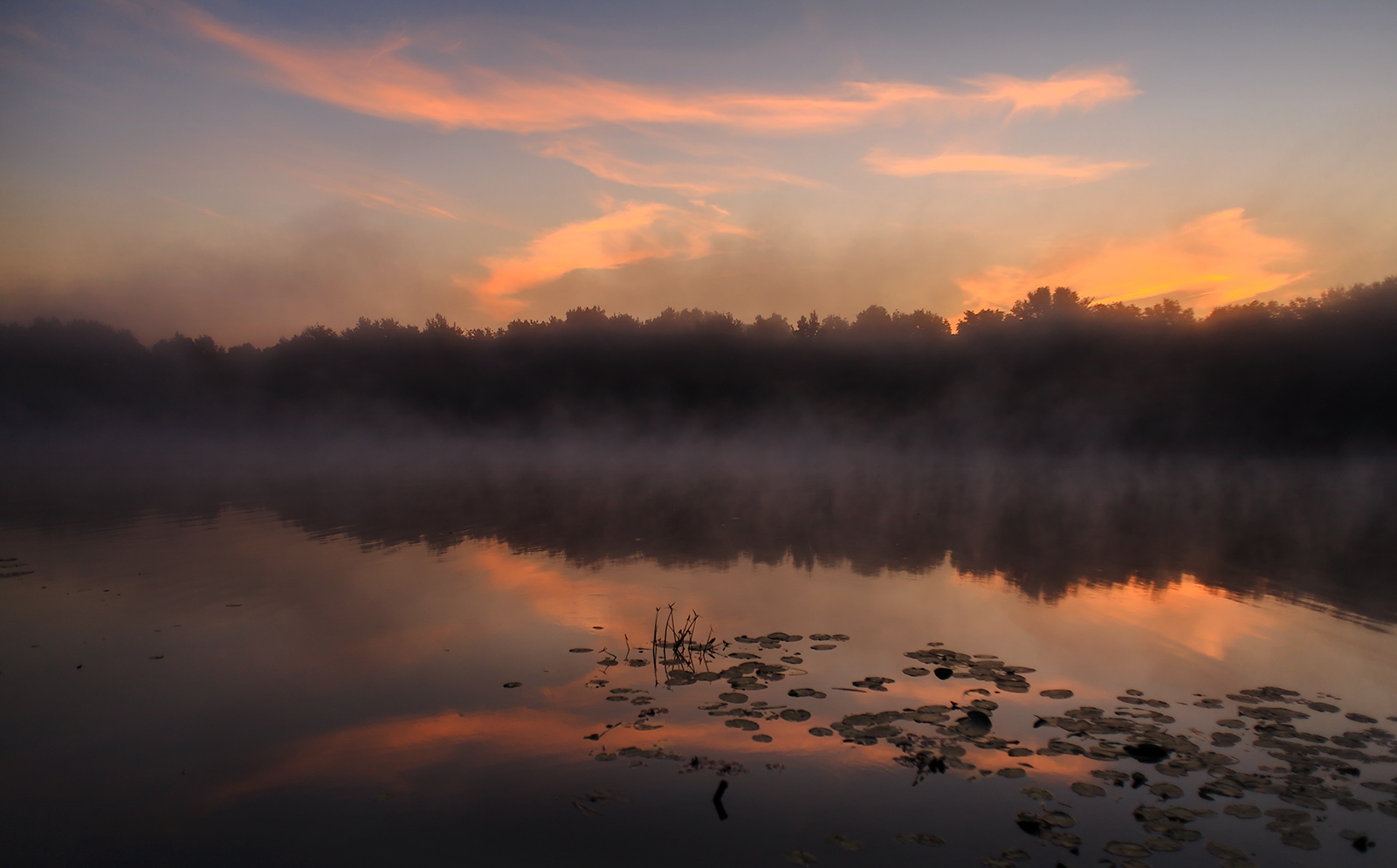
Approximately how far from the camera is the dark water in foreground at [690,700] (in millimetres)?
5383

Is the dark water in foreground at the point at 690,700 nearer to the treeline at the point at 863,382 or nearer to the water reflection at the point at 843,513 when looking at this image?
the water reflection at the point at 843,513

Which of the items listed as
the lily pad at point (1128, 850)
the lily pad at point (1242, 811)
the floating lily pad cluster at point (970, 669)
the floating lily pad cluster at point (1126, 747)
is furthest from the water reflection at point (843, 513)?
the lily pad at point (1128, 850)

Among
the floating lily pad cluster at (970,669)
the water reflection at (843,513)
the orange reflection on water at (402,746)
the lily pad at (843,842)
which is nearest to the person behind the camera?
the lily pad at (843,842)

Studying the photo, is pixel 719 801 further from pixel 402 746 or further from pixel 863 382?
pixel 863 382

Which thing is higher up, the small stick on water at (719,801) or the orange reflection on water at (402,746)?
the small stick on water at (719,801)

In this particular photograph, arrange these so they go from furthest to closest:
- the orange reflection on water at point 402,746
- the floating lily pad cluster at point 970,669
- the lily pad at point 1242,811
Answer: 1. the floating lily pad cluster at point 970,669
2. the orange reflection on water at point 402,746
3. the lily pad at point 1242,811

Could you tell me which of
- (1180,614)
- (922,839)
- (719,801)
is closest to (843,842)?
(922,839)

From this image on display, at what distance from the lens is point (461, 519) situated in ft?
80.1

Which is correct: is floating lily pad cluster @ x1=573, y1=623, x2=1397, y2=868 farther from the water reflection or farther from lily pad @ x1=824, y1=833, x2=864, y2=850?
the water reflection

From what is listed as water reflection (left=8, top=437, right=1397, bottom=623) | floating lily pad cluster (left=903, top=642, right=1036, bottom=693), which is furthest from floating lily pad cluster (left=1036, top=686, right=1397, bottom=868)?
water reflection (left=8, top=437, right=1397, bottom=623)

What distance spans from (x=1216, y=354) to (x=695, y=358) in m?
73.3

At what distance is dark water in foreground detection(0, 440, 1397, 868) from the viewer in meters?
5.38

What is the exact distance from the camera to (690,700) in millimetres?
7898

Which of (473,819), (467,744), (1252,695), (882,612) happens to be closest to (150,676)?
(467,744)
